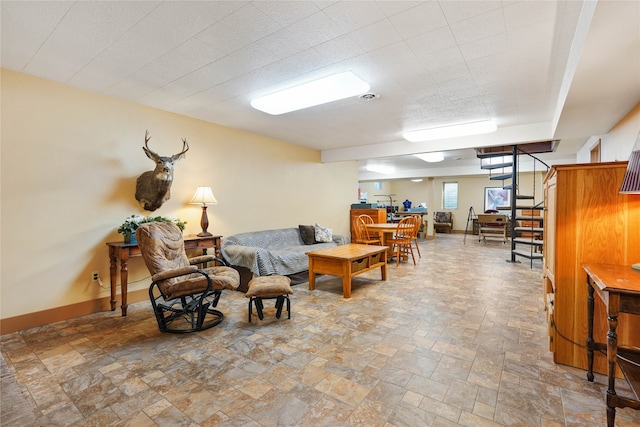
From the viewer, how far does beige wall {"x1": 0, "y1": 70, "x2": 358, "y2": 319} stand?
2699 mm

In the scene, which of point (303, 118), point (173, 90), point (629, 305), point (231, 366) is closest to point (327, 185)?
point (303, 118)

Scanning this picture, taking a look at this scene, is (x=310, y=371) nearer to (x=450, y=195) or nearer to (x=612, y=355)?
(x=612, y=355)

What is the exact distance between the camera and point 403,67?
8.30 feet

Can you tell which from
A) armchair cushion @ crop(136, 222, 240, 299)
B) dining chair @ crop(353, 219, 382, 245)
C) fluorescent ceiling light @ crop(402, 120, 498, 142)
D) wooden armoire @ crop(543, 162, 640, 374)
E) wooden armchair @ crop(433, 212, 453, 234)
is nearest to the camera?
wooden armoire @ crop(543, 162, 640, 374)

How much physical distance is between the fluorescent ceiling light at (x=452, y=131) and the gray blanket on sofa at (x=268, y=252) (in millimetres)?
2368

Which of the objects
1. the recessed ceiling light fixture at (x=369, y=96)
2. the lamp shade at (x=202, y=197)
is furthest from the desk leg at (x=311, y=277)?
the recessed ceiling light fixture at (x=369, y=96)

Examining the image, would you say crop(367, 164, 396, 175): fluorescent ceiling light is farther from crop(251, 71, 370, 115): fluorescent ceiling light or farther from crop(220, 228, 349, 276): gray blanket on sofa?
crop(251, 71, 370, 115): fluorescent ceiling light

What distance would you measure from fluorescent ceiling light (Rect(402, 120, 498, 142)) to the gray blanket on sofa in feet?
7.77

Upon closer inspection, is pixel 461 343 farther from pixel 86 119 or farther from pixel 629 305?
pixel 86 119

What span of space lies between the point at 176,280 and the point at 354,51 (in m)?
2.55

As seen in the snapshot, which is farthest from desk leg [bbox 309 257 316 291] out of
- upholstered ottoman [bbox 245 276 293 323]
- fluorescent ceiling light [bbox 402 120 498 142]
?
fluorescent ceiling light [bbox 402 120 498 142]

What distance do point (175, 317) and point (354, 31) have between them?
9.83 feet

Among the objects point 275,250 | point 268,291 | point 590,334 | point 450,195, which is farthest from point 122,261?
point 450,195

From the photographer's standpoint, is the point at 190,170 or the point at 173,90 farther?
the point at 190,170
